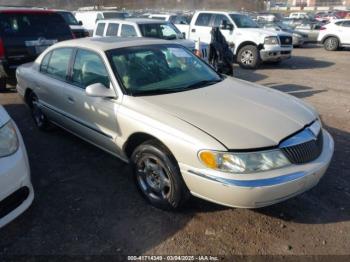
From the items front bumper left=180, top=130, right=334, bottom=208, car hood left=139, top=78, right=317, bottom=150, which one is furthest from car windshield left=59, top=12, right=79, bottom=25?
front bumper left=180, top=130, right=334, bottom=208

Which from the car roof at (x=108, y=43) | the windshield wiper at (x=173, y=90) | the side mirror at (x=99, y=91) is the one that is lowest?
the windshield wiper at (x=173, y=90)

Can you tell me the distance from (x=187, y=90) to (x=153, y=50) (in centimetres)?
78

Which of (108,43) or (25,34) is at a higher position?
(108,43)

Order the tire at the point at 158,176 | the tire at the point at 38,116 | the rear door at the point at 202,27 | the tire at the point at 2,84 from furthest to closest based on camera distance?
the rear door at the point at 202,27
the tire at the point at 2,84
the tire at the point at 38,116
the tire at the point at 158,176

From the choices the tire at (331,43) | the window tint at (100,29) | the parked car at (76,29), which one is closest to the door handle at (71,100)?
the window tint at (100,29)

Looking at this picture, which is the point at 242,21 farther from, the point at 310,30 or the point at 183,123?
the point at 183,123

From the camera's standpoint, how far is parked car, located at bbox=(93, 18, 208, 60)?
9.51 metres

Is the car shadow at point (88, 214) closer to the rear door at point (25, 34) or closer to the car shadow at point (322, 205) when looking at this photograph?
the car shadow at point (322, 205)

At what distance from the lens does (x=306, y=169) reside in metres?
2.87

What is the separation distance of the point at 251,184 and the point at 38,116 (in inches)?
157

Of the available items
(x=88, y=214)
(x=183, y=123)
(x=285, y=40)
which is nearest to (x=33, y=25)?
(x=88, y=214)

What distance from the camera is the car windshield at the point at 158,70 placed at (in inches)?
144

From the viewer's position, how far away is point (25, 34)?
7141 millimetres

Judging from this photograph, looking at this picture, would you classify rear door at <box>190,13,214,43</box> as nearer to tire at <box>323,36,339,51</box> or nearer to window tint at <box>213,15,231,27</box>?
window tint at <box>213,15,231,27</box>
